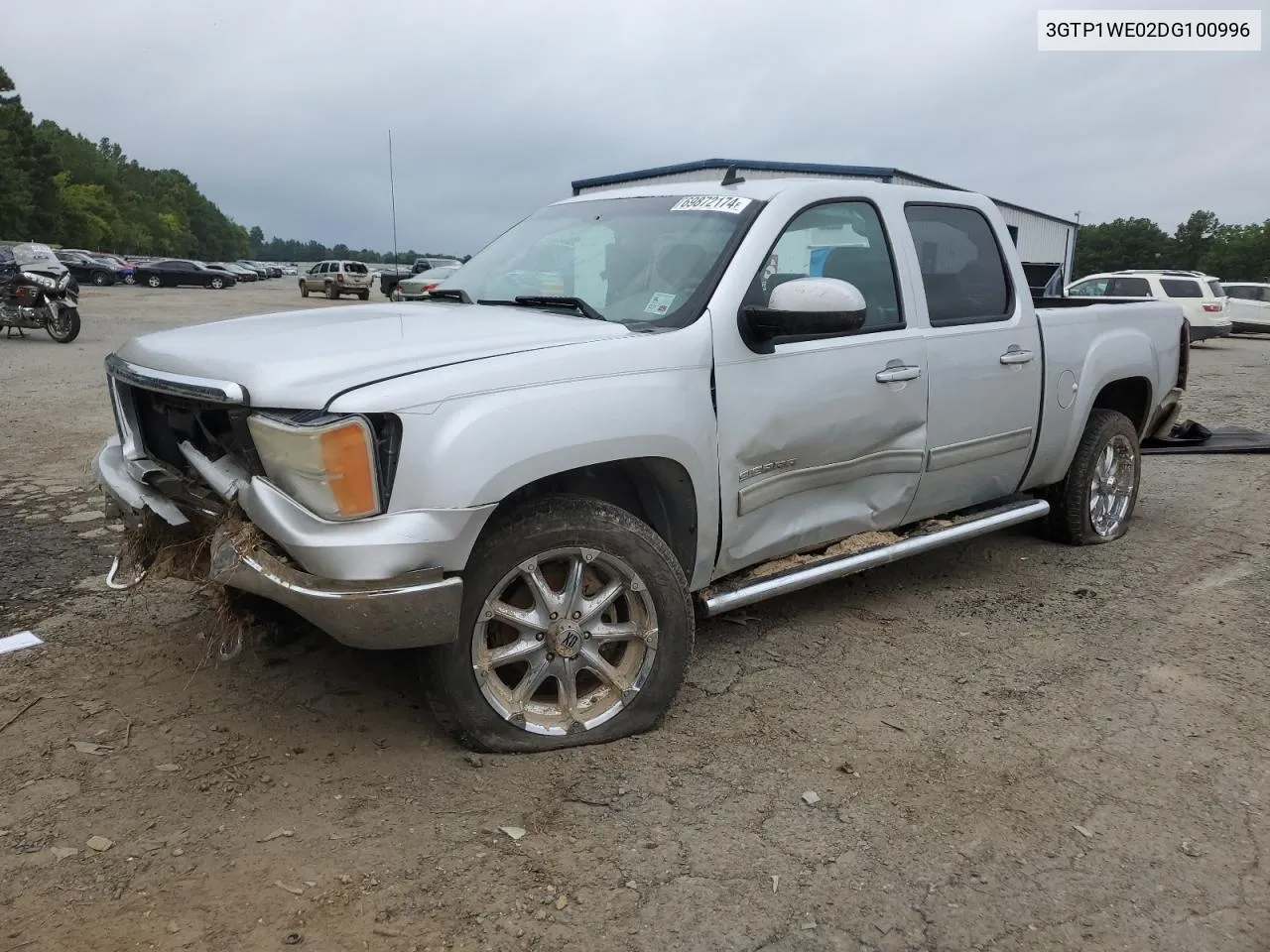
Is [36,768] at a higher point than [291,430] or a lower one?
lower

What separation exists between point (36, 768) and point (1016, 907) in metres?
2.72

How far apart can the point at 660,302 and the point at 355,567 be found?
4.66 ft

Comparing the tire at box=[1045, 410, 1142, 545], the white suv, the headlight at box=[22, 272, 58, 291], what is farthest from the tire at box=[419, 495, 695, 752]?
the white suv

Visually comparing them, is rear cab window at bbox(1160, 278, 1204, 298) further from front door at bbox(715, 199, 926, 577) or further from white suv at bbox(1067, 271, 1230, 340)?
front door at bbox(715, 199, 926, 577)

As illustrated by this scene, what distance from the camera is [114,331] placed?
1853 cm

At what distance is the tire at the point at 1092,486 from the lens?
5.12 metres

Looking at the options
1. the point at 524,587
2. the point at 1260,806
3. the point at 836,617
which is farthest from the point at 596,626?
the point at 1260,806

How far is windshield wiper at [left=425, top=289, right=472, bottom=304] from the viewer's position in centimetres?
396

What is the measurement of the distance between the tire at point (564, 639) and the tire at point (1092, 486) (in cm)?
294

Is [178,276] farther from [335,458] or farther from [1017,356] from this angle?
[335,458]

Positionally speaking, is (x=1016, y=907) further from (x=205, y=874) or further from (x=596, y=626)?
(x=205, y=874)

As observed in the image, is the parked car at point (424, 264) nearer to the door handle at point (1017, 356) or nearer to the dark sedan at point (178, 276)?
the dark sedan at point (178, 276)

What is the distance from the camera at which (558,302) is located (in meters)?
3.55

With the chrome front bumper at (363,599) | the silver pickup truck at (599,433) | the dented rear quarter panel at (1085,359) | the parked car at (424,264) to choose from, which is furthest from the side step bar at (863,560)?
the parked car at (424,264)
